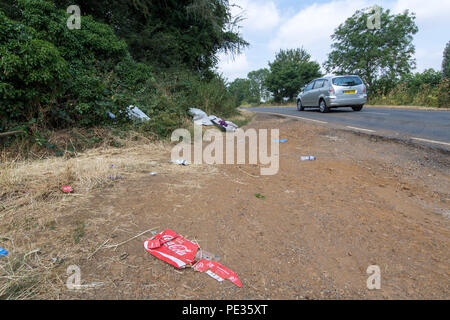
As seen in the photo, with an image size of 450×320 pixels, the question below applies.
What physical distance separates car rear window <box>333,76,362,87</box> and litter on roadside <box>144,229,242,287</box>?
1017 centimetres

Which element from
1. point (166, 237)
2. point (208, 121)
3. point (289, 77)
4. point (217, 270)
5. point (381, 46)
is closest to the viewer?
point (217, 270)

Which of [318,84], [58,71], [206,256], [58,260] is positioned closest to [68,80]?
[58,71]

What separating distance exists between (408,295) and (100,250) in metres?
1.89

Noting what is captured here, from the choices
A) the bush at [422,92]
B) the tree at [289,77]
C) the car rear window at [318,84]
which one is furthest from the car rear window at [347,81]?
the tree at [289,77]

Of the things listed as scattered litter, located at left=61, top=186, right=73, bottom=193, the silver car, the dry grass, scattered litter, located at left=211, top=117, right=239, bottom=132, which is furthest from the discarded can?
the silver car

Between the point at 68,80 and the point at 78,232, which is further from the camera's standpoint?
the point at 68,80

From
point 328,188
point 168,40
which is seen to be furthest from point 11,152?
point 168,40

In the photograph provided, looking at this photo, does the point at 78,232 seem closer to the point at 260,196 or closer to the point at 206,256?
the point at 206,256

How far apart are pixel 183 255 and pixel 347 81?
1050cm

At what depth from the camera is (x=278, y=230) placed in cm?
191

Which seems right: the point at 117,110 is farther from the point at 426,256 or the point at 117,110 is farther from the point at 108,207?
the point at 426,256

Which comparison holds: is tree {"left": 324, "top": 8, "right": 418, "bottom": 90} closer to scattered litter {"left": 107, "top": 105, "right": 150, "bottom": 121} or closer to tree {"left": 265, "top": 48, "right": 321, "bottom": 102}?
tree {"left": 265, "top": 48, "right": 321, "bottom": 102}

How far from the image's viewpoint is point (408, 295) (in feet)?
4.25

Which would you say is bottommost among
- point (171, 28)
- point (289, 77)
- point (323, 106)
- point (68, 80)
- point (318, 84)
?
point (323, 106)
